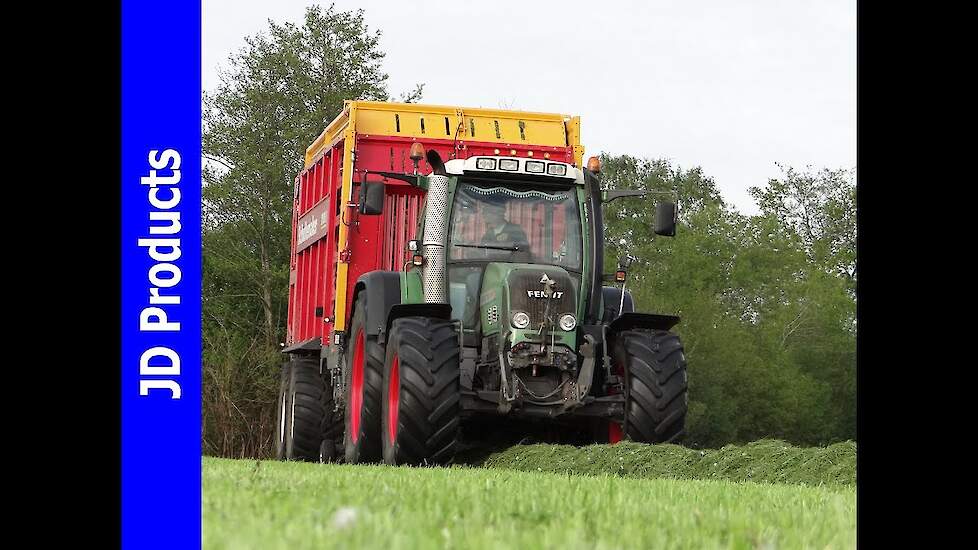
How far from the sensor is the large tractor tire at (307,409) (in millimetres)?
15695

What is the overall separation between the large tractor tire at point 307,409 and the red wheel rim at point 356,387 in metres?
2.65

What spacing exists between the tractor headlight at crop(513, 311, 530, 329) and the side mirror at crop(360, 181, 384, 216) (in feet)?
4.89

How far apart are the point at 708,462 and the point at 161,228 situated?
671 centimetres

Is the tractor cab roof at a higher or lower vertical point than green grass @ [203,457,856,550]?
higher

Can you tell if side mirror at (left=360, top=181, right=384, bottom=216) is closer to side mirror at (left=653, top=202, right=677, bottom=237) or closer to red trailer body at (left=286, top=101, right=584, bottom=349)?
red trailer body at (left=286, top=101, right=584, bottom=349)

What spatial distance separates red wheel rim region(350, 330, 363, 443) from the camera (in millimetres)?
12836

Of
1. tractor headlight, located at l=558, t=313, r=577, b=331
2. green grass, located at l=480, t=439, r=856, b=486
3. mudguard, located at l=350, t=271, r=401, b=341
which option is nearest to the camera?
green grass, located at l=480, t=439, r=856, b=486

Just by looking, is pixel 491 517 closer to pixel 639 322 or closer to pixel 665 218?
pixel 665 218

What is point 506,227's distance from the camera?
12.0 m

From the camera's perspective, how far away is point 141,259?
4.63 m

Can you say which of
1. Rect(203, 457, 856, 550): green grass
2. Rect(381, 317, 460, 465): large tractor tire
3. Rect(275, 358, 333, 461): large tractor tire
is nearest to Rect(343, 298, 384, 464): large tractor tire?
Rect(381, 317, 460, 465): large tractor tire

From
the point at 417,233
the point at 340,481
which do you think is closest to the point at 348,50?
the point at 417,233

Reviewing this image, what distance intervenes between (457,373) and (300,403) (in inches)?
209

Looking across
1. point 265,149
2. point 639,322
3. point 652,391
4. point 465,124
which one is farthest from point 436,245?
point 265,149
